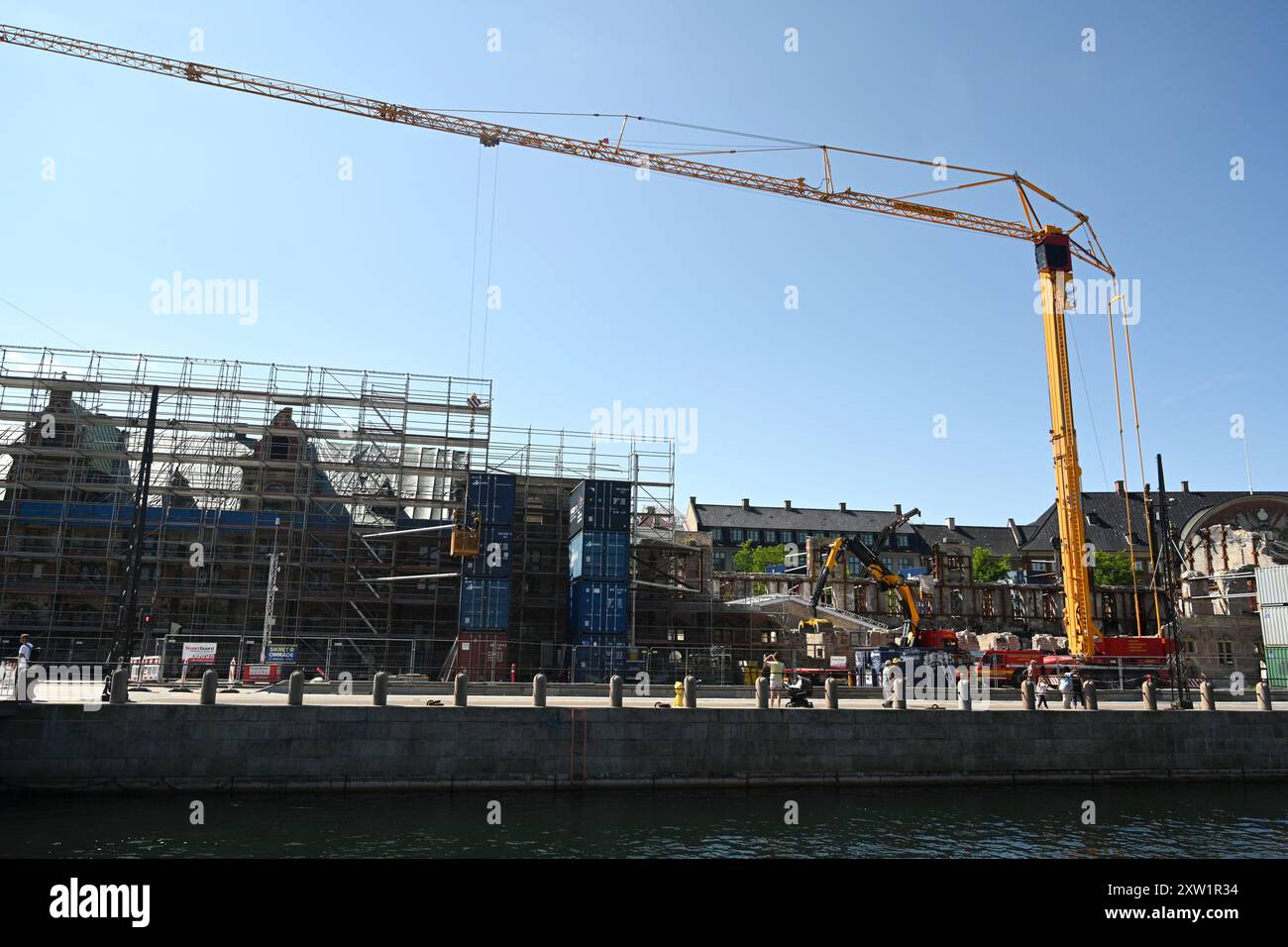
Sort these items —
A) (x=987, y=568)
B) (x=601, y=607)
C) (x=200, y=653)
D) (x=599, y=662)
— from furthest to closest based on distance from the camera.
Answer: (x=987, y=568) < (x=601, y=607) < (x=599, y=662) < (x=200, y=653)

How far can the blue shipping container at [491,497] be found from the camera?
152 feet

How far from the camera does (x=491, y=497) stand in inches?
1837

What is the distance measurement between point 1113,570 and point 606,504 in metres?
56.7

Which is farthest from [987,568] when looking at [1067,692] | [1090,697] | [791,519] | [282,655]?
[282,655]

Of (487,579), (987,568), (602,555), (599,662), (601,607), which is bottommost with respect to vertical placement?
(599,662)

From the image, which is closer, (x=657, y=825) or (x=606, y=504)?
(x=657, y=825)

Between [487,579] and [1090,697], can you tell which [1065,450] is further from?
[487,579]

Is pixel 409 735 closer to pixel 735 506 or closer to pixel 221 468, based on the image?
pixel 221 468

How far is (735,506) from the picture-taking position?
113 metres

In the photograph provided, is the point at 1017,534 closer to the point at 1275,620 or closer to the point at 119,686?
the point at 1275,620

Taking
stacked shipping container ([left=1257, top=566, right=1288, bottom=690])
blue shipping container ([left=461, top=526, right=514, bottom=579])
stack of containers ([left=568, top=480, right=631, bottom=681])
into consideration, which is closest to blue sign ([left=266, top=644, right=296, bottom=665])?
blue shipping container ([left=461, top=526, right=514, bottom=579])

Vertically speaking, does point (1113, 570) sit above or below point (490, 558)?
above

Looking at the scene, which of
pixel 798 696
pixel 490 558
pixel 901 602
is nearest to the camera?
pixel 798 696
